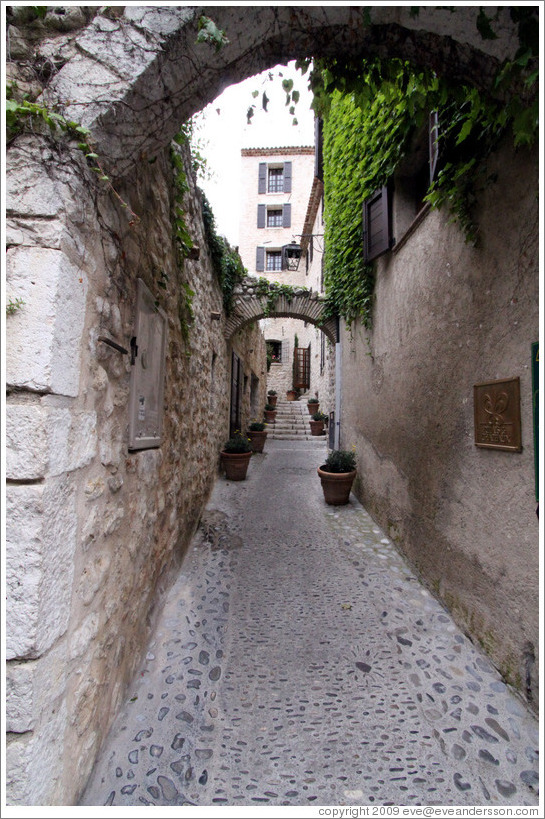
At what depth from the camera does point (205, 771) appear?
149 cm

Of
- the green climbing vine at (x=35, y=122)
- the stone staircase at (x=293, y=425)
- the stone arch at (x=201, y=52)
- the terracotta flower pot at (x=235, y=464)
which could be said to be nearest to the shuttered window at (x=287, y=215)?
the stone staircase at (x=293, y=425)

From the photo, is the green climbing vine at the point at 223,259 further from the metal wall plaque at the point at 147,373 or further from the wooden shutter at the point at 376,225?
the metal wall plaque at the point at 147,373

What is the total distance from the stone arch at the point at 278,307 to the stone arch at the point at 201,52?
16.7 ft

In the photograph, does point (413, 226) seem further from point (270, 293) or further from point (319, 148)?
point (319, 148)

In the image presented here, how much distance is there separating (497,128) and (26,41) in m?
2.15

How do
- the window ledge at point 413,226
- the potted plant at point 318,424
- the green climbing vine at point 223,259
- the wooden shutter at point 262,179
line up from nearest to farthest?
1. the window ledge at point 413,226
2. the green climbing vine at point 223,259
3. the potted plant at point 318,424
4. the wooden shutter at point 262,179

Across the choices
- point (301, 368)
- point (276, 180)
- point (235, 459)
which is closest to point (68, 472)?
point (235, 459)

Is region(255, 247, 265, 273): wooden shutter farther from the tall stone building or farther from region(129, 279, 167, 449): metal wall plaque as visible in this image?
region(129, 279, 167, 449): metal wall plaque

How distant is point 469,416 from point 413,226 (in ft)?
6.04

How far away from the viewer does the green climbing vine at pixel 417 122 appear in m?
1.43

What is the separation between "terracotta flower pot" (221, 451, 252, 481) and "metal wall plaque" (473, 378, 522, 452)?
156 inches

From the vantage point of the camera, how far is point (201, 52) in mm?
1343

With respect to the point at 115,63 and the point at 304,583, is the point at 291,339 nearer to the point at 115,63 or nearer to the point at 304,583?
the point at 304,583

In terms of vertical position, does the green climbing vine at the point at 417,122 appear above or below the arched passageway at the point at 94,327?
above
